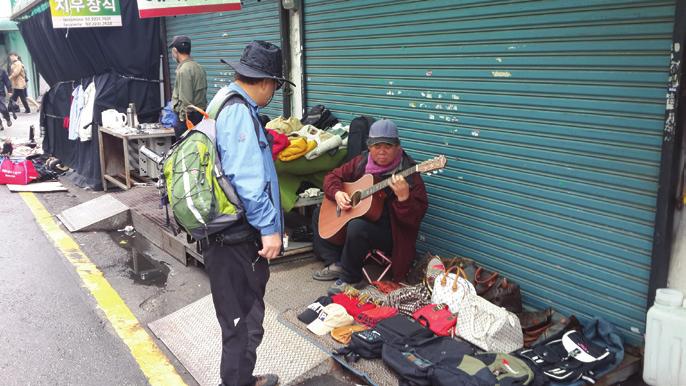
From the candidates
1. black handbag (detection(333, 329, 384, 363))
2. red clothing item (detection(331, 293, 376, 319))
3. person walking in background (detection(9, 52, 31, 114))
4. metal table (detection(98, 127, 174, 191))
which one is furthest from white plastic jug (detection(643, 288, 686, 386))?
person walking in background (detection(9, 52, 31, 114))

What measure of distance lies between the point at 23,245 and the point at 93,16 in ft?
13.3

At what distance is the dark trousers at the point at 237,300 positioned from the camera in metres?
2.90

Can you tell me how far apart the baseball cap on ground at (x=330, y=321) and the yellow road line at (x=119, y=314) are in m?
0.93

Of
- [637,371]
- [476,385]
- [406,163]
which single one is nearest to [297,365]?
[476,385]

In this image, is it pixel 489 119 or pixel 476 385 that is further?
pixel 489 119

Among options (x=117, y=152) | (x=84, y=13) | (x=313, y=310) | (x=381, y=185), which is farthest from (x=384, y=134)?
(x=84, y=13)

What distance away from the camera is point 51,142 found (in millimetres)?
11273

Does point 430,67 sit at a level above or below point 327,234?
above

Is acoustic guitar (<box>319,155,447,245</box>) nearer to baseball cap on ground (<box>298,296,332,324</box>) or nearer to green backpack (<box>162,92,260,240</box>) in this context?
baseball cap on ground (<box>298,296,332,324</box>)

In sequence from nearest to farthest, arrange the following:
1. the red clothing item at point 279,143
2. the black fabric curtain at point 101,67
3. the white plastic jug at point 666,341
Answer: the white plastic jug at point 666,341 < the red clothing item at point 279,143 < the black fabric curtain at point 101,67

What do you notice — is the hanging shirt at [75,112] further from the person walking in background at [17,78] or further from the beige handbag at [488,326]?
the person walking in background at [17,78]

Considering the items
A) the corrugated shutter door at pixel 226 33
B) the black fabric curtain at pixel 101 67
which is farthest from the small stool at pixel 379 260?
the black fabric curtain at pixel 101 67

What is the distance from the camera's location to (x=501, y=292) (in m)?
3.98

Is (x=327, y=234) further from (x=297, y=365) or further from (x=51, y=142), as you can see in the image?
(x=51, y=142)
